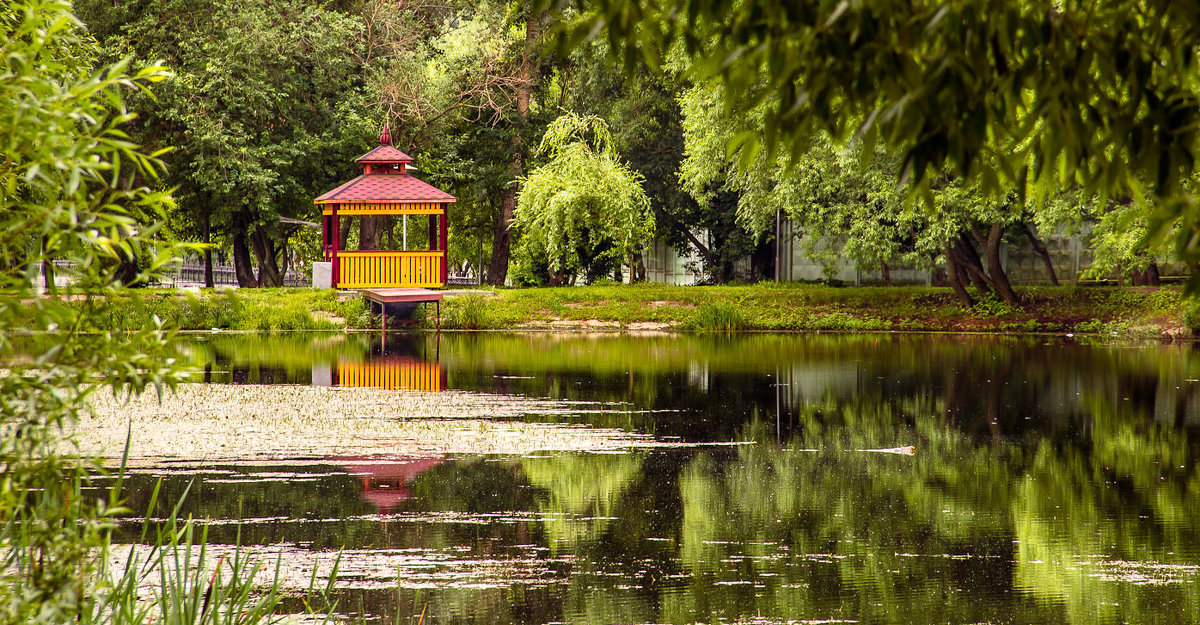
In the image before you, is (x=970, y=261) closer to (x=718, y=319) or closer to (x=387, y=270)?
(x=718, y=319)

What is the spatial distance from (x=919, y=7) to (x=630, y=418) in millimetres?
11558

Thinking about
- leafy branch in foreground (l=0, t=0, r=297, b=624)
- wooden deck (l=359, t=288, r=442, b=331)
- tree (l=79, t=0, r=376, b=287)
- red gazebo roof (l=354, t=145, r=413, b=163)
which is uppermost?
tree (l=79, t=0, r=376, b=287)

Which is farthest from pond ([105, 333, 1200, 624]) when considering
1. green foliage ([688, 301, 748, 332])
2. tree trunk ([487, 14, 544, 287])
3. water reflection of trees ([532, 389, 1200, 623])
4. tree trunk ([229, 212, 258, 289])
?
tree trunk ([229, 212, 258, 289])

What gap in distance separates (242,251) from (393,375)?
27.7 metres

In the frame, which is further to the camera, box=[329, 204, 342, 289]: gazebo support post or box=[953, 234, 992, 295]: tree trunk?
box=[953, 234, 992, 295]: tree trunk

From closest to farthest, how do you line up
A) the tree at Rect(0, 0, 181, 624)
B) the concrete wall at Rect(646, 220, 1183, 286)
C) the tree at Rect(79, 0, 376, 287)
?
the tree at Rect(0, 0, 181, 624) → the tree at Rect(79, 0, 376, 287) → the concrete wall at Rect(646, 220, 1183, 286)

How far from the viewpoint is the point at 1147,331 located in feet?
108

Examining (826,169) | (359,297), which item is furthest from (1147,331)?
(359,297)

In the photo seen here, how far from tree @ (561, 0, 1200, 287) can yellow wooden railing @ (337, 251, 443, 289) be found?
32.1 metres

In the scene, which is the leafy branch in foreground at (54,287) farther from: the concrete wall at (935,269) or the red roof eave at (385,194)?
the concrete wall at (935,269)

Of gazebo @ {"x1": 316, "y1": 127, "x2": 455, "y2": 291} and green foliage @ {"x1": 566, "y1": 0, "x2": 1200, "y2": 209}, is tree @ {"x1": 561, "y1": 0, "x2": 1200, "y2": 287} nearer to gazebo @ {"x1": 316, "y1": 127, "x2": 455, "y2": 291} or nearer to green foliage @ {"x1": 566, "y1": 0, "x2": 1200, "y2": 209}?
green foliage @ {"x1": 566, "y1": 0, "x2": 1200, "y2": 209}

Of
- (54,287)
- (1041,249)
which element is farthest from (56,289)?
(1041,249)

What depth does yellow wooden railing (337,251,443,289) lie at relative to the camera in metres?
35.2

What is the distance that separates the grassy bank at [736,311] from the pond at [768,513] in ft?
55.9
